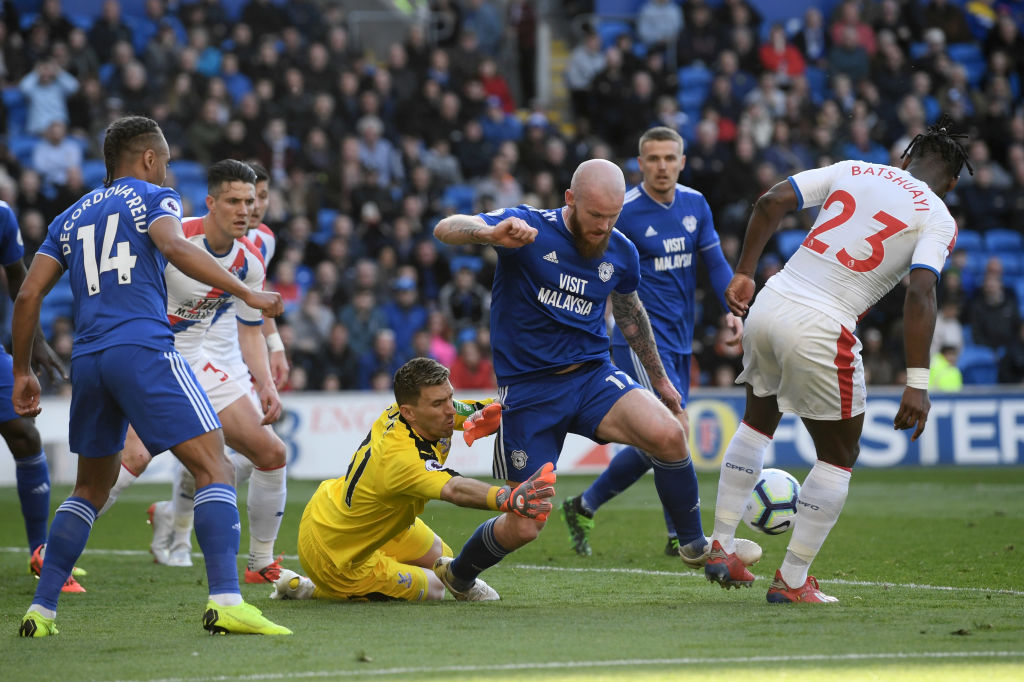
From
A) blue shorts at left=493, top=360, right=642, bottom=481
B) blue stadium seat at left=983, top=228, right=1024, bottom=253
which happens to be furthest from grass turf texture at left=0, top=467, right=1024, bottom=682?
blue stadium seat at left=983, top=228, right=1024, bottom=253

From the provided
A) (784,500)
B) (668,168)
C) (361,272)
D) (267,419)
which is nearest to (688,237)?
(668,168)

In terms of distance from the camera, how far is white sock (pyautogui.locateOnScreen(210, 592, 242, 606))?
6.04 metres

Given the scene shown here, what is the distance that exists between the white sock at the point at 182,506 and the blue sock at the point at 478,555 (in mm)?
2841

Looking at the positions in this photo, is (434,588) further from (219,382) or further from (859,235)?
(859,235)

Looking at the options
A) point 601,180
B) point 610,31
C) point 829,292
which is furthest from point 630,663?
point 610,31

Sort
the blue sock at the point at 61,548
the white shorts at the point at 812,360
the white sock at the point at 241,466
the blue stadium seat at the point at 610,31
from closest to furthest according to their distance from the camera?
the blue sock at the point at 61,548 < the white shorts at the point at 812,360 < the white sock at the point at 241,466 < the blue stadium seat at the point at 610,31

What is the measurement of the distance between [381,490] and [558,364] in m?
1.11

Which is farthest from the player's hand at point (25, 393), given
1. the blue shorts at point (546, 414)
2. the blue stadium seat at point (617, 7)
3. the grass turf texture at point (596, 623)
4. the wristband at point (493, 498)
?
the blue stadium seat at point (617, 7)

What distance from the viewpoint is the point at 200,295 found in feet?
27.6

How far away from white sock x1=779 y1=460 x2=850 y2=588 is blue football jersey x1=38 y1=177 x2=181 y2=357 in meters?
3.14

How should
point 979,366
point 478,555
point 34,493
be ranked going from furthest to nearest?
point 979,366, point 34,493, point 478,555

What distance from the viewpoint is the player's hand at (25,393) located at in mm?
6484

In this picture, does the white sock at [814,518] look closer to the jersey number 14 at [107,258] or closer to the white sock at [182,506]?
the jersey number 14 at [107,258]

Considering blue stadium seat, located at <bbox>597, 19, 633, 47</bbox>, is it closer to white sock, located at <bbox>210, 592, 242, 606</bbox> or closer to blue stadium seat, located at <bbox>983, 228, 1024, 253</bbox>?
blue stadium seat, located at <bbox>983, 228, 1024, 253</bbox>
